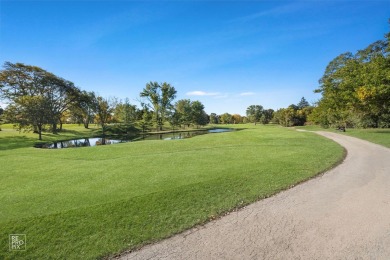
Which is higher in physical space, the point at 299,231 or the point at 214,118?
the point at 214,118

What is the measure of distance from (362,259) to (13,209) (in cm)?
1039

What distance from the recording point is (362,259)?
4.59m

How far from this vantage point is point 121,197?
316 inches

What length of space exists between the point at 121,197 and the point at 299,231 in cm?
616

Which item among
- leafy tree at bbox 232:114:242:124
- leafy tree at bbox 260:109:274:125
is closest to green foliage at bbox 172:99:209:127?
leafy tree at bbox 260:109:274:125

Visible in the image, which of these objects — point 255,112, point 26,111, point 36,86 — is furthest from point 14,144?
point 255,112

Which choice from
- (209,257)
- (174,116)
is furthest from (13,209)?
(174,116)

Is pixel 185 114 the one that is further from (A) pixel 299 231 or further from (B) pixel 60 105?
(A) pixel 299 231

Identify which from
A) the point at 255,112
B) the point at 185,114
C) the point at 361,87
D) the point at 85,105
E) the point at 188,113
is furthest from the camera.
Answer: the point at 255,112

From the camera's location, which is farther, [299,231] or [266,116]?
[266,116]

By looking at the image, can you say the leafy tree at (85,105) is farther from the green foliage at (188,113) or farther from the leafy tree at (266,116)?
the leafy tree at (266,116)
